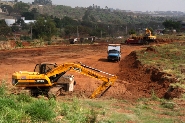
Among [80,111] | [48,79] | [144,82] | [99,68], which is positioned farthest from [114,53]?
[80,111]

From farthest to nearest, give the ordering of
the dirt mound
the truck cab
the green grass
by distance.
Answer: the truck cab, the dirt mound, the green grass

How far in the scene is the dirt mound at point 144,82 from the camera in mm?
19069

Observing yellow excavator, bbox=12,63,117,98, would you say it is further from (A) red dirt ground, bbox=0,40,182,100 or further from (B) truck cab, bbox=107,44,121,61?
(B) truck cab, bbox=107,44,121,61

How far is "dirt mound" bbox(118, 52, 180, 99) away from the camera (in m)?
19.1

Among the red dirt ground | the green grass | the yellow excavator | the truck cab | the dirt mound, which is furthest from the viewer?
the truck cab

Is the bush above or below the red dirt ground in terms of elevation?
above

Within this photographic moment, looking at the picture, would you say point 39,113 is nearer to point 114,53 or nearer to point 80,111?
point 80,111

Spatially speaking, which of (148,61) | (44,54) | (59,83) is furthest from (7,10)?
(59,83)

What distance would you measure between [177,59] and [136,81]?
8.56 meters

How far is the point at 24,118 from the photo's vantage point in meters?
8.75

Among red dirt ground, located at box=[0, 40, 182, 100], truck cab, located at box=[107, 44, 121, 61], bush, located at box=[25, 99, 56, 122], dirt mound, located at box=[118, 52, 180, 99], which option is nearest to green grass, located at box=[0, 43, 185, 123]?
bush, located at box=[25, 99, 56, 122]

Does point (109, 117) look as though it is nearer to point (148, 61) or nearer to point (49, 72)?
point (49, 72)

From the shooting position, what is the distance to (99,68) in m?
29.9

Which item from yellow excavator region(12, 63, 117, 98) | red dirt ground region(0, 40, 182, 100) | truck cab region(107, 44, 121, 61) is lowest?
red dirt ground region(0, 40, 182, 100)
